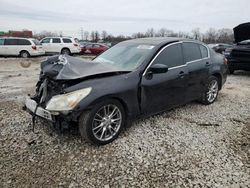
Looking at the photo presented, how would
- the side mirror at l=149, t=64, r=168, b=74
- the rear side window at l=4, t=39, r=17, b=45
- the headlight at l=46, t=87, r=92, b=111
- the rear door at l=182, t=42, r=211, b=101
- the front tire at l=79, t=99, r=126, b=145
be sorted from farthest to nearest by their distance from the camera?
the rear side window at l=4, t=39, r=17, b=45 → the rear door at l=182, t=42, r=211, b=101 → the side mirror at l=149, t=64, r=168, b=74 → the front tire at l=79, t=99, r=126, b=145 → the headlight at l=46, t=87, r=92, b=111

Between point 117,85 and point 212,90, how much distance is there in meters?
2.92

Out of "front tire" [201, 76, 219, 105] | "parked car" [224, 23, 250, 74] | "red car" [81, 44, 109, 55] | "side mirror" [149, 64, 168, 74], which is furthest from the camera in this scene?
"red car" [81, 44, 109, 55]

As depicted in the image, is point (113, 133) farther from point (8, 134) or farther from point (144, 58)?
point (8, 134)

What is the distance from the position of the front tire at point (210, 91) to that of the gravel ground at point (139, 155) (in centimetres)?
69

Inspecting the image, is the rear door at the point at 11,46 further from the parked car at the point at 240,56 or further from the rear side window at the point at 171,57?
the rear side window at the point at 171,57

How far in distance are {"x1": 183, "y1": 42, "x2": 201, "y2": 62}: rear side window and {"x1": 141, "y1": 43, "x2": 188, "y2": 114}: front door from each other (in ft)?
0.56

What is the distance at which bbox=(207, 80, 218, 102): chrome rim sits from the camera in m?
5.26

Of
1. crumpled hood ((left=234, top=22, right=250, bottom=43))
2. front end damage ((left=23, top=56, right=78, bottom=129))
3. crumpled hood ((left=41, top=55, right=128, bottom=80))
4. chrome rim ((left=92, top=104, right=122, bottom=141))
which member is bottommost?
chrome rim ((left=92, top=104, right=122, bottom=141))

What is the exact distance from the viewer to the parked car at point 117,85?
312 cm

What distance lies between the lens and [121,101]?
136 inches

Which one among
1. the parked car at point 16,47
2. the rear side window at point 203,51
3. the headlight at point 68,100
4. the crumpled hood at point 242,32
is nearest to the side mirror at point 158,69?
the headlight at point 68,100

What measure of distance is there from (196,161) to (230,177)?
44 cm

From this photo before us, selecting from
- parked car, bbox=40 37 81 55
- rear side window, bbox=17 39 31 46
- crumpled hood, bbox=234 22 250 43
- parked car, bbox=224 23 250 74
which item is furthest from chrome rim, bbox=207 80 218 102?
parked car, bbox=40 37 81 55

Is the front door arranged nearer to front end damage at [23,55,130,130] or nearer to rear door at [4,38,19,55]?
front end damage at [23,55,130,130]
